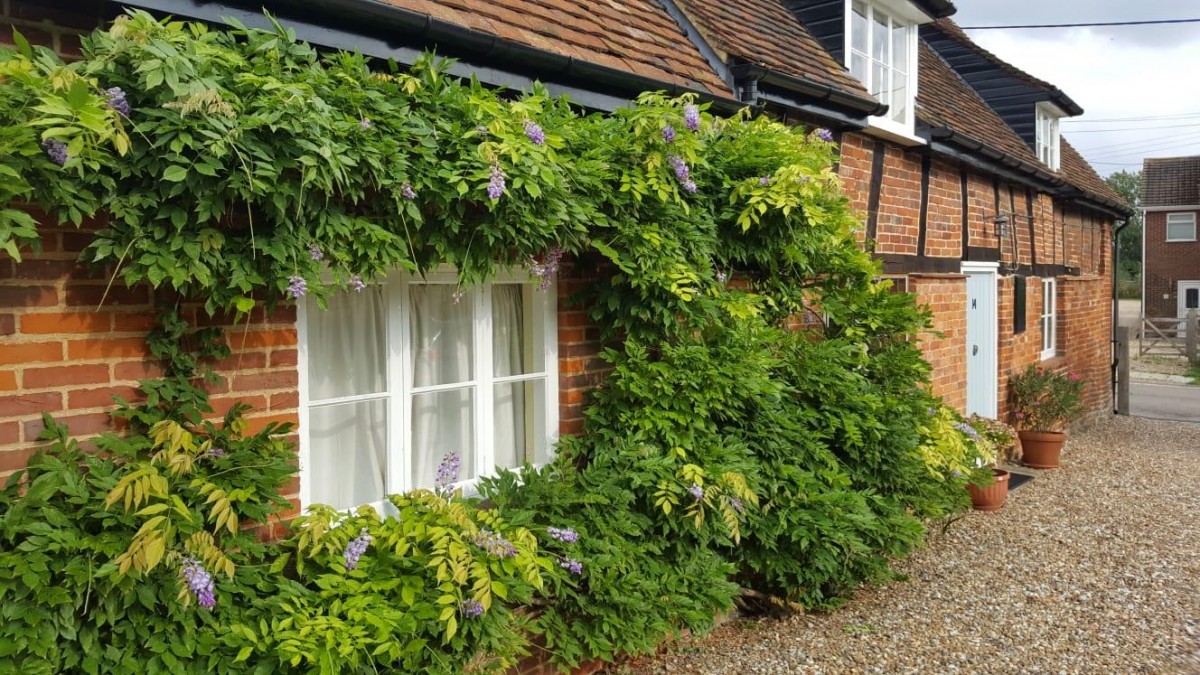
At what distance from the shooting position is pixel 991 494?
23.8ft

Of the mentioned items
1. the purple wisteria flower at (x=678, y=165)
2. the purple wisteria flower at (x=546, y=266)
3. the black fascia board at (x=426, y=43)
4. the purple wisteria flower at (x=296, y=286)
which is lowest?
the purple wisteria flower at (x=296, y=286)

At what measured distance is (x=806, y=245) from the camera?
4848 millimetres

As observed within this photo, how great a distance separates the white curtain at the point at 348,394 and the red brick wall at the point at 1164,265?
36054mm

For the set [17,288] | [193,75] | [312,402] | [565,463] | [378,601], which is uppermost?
[193,75]

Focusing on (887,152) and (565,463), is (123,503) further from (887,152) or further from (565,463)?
(887,152)

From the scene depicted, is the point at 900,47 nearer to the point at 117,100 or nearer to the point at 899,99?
the point at 899,99

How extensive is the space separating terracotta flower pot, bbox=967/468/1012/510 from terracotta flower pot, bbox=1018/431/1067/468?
229 cm

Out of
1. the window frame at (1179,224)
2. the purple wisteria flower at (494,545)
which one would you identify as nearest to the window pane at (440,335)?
the purple wisteria flower at (494,545)

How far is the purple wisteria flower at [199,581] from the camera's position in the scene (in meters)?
2.53

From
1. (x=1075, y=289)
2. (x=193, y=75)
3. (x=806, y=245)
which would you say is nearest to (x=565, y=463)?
(x=806, y=245)

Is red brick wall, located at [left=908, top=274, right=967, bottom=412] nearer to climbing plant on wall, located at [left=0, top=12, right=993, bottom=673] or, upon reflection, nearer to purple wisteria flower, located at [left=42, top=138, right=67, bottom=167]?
climbing plant on wall, located at [left=0, top=12, right=993, bottom=673]

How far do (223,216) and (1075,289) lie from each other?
13384 mm

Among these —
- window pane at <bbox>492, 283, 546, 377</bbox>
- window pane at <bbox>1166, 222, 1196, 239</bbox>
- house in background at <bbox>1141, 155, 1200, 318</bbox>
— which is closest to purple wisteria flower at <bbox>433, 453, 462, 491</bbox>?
window pane at <bbox>492, 283, 546, 377</bbox>

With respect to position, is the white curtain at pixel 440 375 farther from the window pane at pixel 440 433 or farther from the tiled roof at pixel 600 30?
the tiled roof at pixel 600 30
